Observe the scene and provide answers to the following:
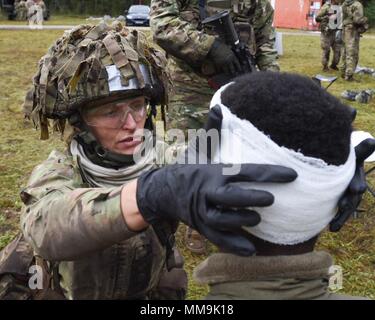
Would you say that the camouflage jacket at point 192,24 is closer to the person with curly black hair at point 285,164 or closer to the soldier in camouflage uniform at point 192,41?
the soldier in camouflage uniform at point 192,41

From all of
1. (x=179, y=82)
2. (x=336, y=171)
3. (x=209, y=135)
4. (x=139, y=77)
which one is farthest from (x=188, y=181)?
(x=179, y=82)

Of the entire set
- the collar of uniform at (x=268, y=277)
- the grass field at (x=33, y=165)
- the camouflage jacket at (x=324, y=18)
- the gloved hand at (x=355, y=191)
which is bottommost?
the grass field at (x=33, y=165)

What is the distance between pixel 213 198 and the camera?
4.17 feet

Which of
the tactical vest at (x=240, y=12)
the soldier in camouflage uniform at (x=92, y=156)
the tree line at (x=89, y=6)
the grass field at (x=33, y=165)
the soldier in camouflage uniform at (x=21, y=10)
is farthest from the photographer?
the tree line at (x=89, y=6)

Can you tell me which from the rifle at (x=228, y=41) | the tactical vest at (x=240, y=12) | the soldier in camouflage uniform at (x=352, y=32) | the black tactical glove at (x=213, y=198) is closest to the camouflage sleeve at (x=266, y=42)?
the tactical vest at (x=240, y=12)

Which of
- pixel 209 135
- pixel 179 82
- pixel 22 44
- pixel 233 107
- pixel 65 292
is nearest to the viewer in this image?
pixel 233 107

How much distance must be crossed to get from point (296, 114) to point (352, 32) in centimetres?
1143

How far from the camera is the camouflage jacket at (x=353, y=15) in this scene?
11.8 m

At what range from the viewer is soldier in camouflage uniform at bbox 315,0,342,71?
41.3ft

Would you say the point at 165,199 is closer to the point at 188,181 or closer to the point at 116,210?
the point at 188,181

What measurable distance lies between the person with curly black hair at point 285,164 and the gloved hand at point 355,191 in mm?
26

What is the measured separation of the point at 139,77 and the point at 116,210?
2.95 ft

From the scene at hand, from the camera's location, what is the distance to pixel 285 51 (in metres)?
18.0

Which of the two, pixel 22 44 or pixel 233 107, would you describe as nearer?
pixel 233 107
